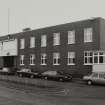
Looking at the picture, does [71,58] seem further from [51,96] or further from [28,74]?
[51,96]

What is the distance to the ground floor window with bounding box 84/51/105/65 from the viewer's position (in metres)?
29.3

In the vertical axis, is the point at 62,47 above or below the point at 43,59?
above

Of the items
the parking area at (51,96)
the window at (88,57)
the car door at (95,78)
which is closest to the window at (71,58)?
the window at (88,57)

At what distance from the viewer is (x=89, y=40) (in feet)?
102

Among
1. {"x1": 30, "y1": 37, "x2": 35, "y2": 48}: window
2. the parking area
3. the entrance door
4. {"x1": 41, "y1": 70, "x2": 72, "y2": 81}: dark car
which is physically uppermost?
{"x1": 30, "y1": 37, "x2": 35, "y2": 48}: window

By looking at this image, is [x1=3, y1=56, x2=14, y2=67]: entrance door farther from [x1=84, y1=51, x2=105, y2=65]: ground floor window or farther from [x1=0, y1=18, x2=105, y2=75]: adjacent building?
[x1=84, y1=51, x2=105, y2=65]: ground floor window

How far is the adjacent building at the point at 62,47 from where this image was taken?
99.3 feet

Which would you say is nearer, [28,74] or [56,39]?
[28,74]

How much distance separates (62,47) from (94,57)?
21.3ft

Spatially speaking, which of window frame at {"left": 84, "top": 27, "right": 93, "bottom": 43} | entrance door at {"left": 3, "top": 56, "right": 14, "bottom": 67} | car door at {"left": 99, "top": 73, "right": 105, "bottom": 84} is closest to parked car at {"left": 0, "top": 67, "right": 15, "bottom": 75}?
entrance door at {"left": 3, "top": 56, "right": 14, "bottom": 67}

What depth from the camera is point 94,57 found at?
1184 inches

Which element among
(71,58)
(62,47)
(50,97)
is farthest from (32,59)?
(50,97)

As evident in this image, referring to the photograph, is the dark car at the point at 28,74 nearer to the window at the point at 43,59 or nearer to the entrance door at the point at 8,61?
the window at the point at 43,59

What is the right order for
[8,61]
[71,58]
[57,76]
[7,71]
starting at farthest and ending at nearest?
[8,61] → [7,71] → [71,58] → [57,76]
